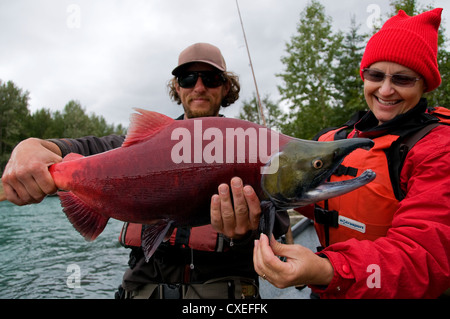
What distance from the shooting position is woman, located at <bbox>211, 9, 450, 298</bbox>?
69.4 inches

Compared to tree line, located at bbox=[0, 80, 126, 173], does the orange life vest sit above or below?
below

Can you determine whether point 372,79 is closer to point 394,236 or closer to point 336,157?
point 336,157

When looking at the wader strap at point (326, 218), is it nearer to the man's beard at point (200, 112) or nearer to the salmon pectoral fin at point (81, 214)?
the man's beard at point (200, 112)

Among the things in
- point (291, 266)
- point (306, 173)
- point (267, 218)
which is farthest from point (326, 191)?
Result: point (291, 266)

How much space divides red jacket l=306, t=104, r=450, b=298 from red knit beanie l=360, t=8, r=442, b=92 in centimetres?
97

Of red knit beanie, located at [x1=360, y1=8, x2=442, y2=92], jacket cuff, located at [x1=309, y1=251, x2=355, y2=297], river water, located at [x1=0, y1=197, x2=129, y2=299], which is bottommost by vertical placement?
river water, located at [x1=0, y1=197, x2=129, y2=299]

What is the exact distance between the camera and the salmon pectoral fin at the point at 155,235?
2055 mm

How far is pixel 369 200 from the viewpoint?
7.99ft

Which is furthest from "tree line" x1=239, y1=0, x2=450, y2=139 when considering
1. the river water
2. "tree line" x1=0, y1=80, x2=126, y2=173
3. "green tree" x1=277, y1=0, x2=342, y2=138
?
"tree line" x1=0, y1=80, x2=126, y2=173

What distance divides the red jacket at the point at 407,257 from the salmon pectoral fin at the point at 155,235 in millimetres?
1052

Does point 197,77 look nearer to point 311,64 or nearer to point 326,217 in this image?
point 326,217
